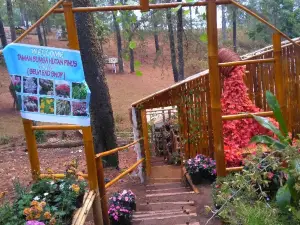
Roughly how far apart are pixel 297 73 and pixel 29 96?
490 centimetres

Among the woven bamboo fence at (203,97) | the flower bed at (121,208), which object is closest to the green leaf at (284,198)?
the flower bed at (121,208)

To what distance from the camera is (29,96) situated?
95.1 inches

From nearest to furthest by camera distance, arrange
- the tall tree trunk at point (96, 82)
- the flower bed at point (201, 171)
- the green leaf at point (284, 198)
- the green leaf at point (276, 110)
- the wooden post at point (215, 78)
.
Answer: the green leaf at point (284, 198), the green leaf at point (276, 110), the wooden post at point (215, 78), the flower bed at point (201, 171), the tall tree trunk at point (96, 82)

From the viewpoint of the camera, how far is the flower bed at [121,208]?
11.4 feet

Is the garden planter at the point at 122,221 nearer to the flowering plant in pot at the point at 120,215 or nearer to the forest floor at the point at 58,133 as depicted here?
the flowering plant in pot at the point at 120,215

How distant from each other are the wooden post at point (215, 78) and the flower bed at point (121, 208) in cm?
124

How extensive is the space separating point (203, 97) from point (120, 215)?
9.49 ft

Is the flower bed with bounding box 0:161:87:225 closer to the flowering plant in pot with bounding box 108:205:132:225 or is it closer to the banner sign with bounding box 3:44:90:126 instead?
the banner sign with bounding box 3:44:90:126

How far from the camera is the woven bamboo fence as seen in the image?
5.73 meters

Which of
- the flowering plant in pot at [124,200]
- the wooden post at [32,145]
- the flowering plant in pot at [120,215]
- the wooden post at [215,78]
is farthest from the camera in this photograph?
the flowering plant in pot at [124,200]

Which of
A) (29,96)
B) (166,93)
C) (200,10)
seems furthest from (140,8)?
(166,93)

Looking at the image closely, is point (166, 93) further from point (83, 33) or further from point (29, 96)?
point (29, 96)

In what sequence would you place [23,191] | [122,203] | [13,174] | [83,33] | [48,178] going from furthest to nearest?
[13,174], [83,33], [122,203], [48,178], [23,191]

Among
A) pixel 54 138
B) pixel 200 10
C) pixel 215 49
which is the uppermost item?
pixel 200 10
